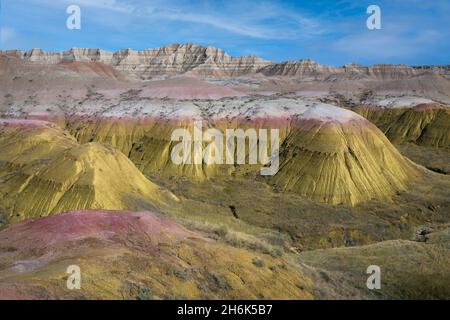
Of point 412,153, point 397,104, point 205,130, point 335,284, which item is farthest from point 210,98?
point 335,284

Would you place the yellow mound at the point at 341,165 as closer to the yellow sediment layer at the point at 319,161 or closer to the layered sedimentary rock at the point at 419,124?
the yellow sediment layer at the point at 319,161

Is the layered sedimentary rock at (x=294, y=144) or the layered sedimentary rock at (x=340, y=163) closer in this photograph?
the layered sedimentary rock at (x=340, y=163)

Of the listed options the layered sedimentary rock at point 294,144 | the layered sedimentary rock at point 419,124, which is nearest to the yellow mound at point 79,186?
the layered sedimentary rock at point 294,144

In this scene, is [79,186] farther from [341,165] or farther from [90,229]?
[341,165]

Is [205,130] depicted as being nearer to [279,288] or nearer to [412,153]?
[412,153]

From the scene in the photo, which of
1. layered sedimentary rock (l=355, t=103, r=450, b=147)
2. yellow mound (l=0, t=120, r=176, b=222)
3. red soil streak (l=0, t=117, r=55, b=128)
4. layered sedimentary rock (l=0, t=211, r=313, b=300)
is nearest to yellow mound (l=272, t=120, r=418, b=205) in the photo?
yellow mound (l=0, t=120, r=176, b=222)

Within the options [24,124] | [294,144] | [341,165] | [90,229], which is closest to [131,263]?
[90,229]

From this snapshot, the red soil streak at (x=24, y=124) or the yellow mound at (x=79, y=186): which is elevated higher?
the red soil streak at (x=24, y=124)
